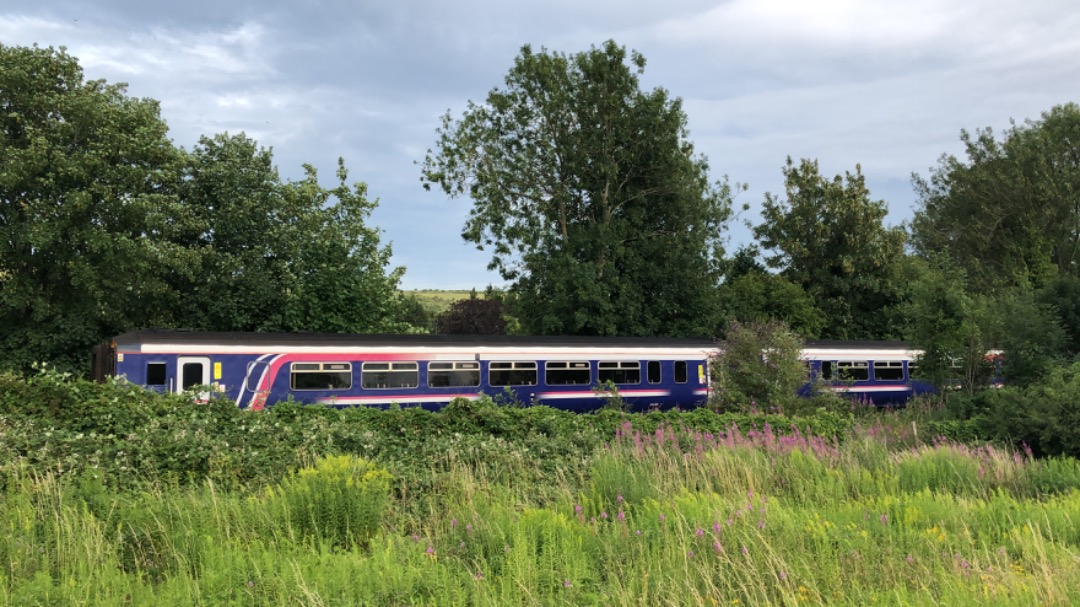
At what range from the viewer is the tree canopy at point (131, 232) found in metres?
22.1

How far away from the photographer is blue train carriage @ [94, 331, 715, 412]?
16.1 meters

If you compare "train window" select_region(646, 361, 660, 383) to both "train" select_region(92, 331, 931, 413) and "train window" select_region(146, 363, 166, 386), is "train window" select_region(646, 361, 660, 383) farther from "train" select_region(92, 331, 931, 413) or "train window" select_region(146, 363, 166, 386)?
"train window" select_region(146, 363, 166, 386)

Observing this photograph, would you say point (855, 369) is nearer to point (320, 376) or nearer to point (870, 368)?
point (870, 368)

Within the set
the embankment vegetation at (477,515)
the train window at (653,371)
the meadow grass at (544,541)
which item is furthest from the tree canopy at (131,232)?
the meadow grass at (544,541)

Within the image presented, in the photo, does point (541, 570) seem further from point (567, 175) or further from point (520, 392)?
point (567, 175)

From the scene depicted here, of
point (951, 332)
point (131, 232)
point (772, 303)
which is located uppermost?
point (131, 232)

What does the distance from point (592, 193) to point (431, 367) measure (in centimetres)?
1693

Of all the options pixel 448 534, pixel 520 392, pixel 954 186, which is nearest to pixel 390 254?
pixel 520 392

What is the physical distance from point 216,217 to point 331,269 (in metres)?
4.44

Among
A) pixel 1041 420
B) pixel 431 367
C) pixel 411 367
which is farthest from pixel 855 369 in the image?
pixel 411 367

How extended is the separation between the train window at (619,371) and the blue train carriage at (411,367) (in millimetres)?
A: 29

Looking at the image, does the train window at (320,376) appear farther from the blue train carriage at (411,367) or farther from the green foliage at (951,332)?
the green foliage at (951,332)

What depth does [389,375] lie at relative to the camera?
59.6 feet

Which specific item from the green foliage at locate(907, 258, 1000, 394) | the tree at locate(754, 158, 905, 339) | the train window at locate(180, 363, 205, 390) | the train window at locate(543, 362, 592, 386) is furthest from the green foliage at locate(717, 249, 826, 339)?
the train window at locate(180, 363, 205, 390)
